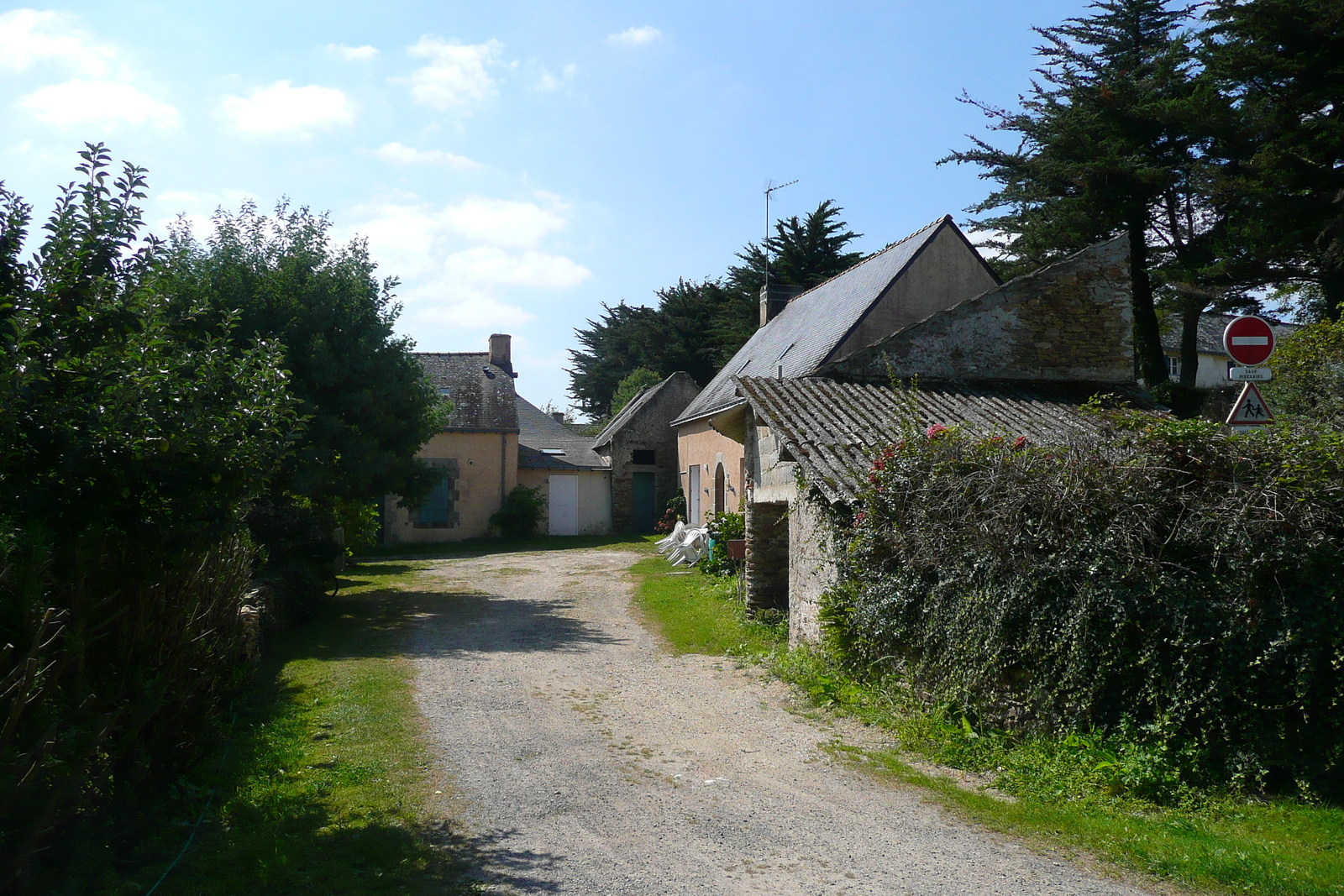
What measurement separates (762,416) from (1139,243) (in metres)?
15.6

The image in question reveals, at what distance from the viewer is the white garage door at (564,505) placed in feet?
92.7

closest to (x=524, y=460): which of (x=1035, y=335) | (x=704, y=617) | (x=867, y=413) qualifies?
(x=704, y=617)

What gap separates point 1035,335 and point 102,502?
1302cm

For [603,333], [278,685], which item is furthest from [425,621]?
[603,333]

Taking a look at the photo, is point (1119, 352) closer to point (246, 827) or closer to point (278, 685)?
point (278, 685)

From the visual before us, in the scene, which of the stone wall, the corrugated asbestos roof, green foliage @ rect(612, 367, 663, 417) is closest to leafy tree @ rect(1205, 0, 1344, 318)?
the corrugated asbestos roof

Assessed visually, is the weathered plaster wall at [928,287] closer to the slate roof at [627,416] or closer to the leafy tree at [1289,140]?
the leafy tree at [1289,140]

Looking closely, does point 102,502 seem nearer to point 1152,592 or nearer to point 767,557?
point 1152,592

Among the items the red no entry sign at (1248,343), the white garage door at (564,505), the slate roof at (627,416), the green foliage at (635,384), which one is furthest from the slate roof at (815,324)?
the green foliage at (635,384)

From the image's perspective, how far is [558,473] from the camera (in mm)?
28297

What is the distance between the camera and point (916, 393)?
10133mm

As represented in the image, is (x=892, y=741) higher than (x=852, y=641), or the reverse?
(x=852, y=641)

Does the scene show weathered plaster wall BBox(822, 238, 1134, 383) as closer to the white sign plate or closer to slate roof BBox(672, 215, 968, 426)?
slate roof BBox(672, 215, 968, 426)

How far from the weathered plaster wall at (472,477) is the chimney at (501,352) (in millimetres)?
4811
